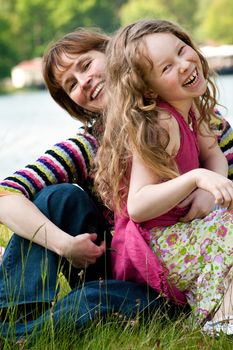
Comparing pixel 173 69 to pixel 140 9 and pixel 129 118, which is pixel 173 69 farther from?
pixel 140 9

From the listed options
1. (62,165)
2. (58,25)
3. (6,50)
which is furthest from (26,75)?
(62,165)

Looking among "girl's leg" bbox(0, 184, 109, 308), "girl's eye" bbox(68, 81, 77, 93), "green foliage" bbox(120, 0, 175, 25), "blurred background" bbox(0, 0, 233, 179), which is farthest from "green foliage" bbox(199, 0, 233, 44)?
"girl's leg" bbox(0, 184, 109, 308)

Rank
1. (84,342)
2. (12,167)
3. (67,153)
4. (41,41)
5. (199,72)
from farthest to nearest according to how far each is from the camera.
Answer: (41,41) < (12,167) < (67,153) < (199,72) < (84,342)

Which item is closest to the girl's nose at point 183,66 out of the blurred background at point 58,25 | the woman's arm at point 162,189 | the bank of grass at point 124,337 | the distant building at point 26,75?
the woman's arm at point 162,189

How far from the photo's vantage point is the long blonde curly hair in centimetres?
224

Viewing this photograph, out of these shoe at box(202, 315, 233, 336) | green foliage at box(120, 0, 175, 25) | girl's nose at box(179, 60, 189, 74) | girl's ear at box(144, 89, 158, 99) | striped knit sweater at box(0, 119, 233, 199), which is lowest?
shoe at box(202, 315, 233, 336)

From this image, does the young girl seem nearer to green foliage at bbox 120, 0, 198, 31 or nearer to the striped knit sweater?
the striped knit sweater

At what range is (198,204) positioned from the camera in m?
2.31

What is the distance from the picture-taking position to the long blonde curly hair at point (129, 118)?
7.36ft

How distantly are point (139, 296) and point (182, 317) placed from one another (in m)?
0.16

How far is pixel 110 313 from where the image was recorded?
2287 mm

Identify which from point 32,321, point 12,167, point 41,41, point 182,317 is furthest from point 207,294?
point 41,41

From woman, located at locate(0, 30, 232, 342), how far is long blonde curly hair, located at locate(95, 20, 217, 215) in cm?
A: 13

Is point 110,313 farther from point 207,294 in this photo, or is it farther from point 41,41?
point 41,41
